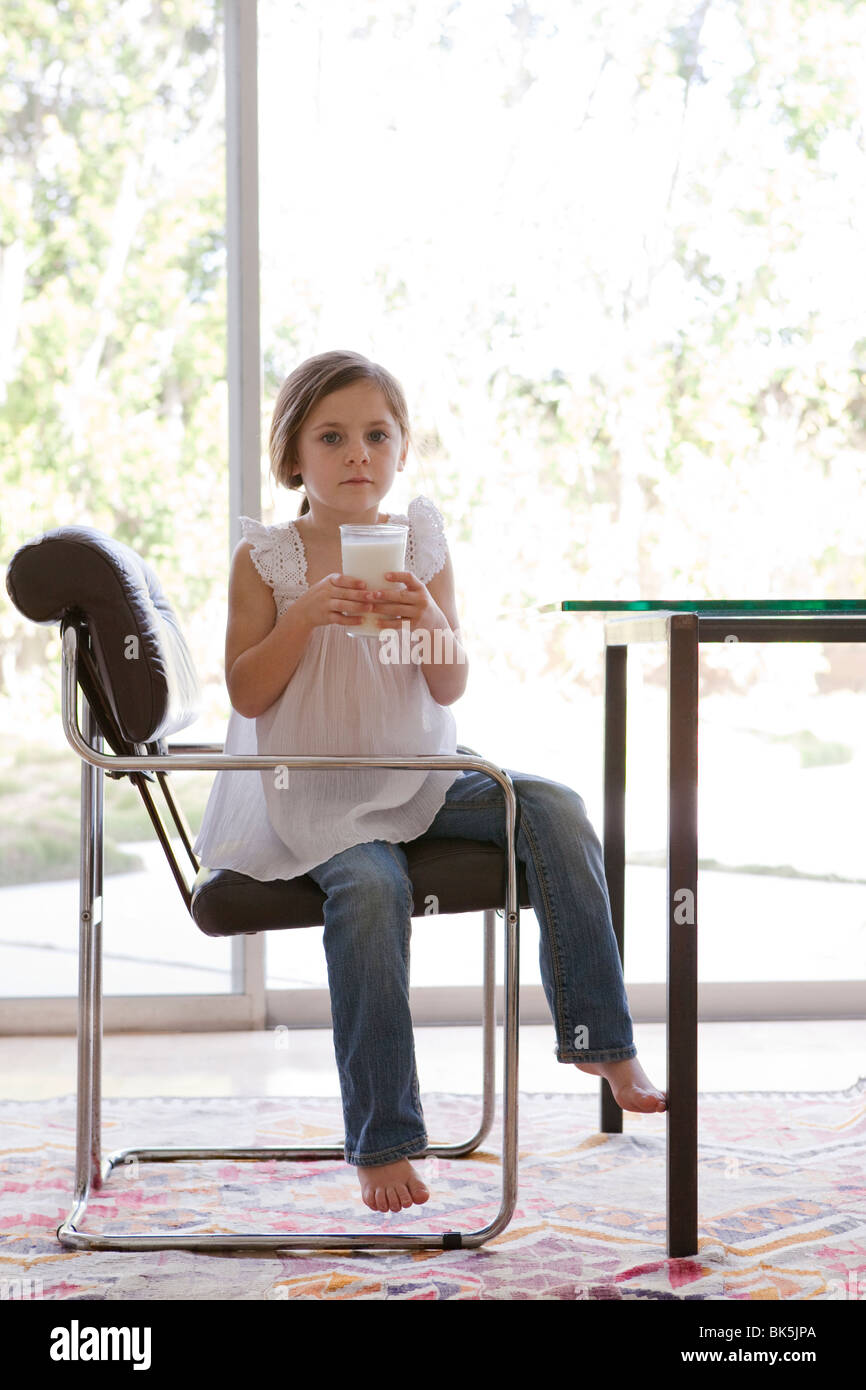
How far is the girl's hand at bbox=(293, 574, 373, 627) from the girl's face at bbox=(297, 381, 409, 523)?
0.74 ft

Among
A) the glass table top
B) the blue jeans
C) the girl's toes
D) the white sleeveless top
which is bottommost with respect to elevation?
the girl's toes

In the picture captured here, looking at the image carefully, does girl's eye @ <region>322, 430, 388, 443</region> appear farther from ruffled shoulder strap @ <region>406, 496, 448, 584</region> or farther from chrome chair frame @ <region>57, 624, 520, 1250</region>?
chrome chair frame @ <region>57, 624, 520, 1250</region>

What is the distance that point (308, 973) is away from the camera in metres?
Answer: 2.63

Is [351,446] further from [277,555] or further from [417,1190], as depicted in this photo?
[417,1190]

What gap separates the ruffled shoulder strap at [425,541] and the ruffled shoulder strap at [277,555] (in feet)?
0.48

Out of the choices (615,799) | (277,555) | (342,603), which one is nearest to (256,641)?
(277,555)

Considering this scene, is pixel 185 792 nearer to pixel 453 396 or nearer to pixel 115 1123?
pixel 115 1123

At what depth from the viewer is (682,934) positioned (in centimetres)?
151

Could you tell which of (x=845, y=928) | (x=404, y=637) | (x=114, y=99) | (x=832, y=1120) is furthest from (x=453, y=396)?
(x=832, y=1120)

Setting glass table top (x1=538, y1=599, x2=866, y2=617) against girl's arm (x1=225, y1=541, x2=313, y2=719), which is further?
girl's arm (x1=225, y1=541, x2=313, y2=719)

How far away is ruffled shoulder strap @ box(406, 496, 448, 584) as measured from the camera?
183 cm

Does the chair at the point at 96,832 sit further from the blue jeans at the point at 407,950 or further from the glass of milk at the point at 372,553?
the glass of milk at the point at 372,553

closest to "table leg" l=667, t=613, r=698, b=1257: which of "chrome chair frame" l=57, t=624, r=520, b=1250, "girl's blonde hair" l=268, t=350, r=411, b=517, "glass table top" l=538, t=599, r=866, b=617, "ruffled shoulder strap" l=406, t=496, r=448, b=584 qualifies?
"glass table top" l=538, t=599, r=866, b=617

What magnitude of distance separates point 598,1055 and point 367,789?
16.4 inches
